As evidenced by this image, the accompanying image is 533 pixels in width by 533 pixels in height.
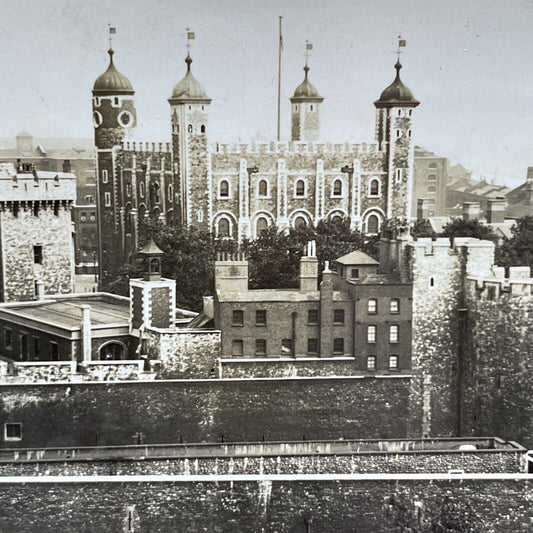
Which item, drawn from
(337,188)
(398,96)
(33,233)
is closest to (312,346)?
(33,233)

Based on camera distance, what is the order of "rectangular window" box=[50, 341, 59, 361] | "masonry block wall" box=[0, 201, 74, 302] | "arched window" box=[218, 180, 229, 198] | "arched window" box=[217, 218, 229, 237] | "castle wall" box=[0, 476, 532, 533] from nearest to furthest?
"castle wall" box=[0, 476, 532, 533], "rectangular window" box=[50, 341, 59, 361], "masonry block wall" box=[0, 201, 74, 302], "arched window" box=[218, 180, 229, 198], "arched window" box=[217, 218, 229, 237]

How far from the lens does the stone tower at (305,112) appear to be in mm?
93688

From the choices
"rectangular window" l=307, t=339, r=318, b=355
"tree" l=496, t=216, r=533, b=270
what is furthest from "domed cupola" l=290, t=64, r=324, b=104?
"rectangular window" l=307, t=339, r=318, b=355

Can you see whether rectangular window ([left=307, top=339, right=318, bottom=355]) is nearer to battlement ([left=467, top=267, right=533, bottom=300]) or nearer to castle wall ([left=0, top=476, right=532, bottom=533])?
battlement ([left=467, top=267, right=533, bottom=300])

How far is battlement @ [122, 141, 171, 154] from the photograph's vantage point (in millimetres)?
87312

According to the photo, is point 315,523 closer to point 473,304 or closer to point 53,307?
point 473,304

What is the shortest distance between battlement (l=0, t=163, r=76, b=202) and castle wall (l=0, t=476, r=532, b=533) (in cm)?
2490

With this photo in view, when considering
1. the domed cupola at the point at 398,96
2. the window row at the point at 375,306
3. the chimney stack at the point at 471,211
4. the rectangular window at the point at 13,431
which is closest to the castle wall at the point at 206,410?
the rectangular window at the point at 13,431

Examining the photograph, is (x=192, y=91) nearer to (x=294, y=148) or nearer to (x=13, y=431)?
(x=294, y=148)

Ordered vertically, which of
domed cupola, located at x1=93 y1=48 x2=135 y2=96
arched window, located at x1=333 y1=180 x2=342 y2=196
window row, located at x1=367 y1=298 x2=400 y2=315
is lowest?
window row, located at x1=367 y1=298 x2=400 y2=315

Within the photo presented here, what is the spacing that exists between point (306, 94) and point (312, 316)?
49.9 meters

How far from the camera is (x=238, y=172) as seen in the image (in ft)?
278

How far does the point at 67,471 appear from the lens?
3803 centimetres

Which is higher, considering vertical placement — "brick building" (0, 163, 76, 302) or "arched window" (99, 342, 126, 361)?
"brick building" (0, 163, 76, 302)
